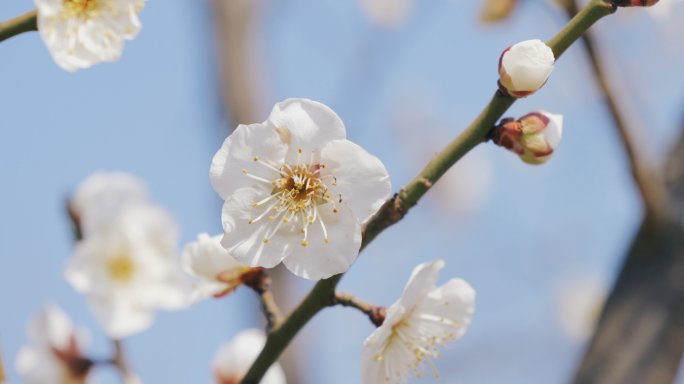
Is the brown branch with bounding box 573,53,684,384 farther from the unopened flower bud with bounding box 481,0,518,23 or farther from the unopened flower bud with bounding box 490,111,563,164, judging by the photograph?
the unopened flower bud with bounding box 490,111,563,164

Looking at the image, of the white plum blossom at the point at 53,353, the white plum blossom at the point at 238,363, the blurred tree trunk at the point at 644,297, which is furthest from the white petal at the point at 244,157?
the blurred tree trunk at the point at 644,297

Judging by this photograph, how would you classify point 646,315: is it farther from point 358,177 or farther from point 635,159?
point 358,177

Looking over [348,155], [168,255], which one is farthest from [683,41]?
[348,155]

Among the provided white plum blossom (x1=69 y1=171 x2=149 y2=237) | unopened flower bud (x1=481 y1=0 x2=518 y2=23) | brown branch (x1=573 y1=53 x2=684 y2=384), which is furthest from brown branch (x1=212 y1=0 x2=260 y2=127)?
brown branch (x1=573 y1=53 x2=684 y2=384)

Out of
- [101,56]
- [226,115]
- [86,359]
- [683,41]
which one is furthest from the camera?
[683,41]

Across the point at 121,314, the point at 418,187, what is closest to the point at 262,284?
the point at 418,187

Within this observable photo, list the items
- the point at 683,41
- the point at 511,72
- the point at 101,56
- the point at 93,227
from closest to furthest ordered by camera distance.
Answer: the point at 511,72 → the point at 101,56 → the point at 93,227 → the point at 683,41

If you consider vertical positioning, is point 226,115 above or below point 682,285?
below

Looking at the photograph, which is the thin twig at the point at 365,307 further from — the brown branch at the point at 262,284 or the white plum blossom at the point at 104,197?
the white plum blossom at the point at 104,197

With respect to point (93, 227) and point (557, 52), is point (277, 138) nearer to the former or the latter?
point (557, 52)
